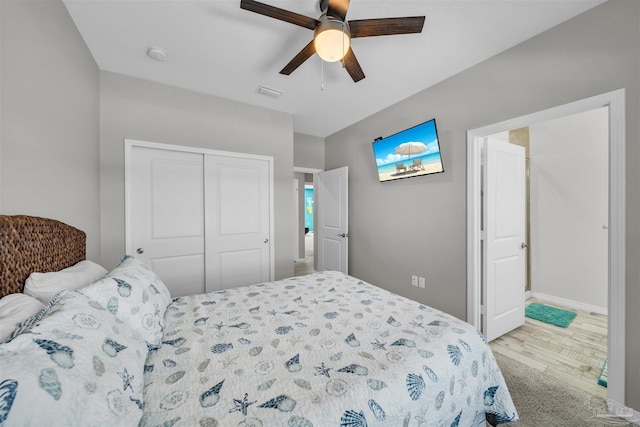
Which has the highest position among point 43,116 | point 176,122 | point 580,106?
point 176,122

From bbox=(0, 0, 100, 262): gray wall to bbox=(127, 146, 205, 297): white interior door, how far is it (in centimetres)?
44

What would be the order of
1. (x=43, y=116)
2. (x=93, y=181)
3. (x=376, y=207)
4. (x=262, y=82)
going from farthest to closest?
(x=376, y=207) → (x=262, y=82) → (x=93, y=181) → (x=43, y=116)

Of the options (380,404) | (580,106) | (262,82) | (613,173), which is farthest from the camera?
(262,82)

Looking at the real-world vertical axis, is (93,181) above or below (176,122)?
below

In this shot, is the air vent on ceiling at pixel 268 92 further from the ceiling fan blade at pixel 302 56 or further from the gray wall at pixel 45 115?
the gray wall at pixel 45 115

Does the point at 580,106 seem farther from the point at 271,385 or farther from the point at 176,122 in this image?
the point at 176,122

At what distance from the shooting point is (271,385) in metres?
0.91

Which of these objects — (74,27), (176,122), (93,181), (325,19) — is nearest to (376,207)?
(325,19)

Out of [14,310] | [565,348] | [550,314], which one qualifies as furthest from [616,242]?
[14,310]

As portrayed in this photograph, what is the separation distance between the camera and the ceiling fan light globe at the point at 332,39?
141 centimetres

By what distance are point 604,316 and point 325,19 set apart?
4283 millimetres

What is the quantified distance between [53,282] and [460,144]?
316cm

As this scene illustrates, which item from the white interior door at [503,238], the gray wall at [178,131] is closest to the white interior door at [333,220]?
the gray wall at [178,131]

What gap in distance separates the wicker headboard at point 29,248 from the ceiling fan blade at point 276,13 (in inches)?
61.0
